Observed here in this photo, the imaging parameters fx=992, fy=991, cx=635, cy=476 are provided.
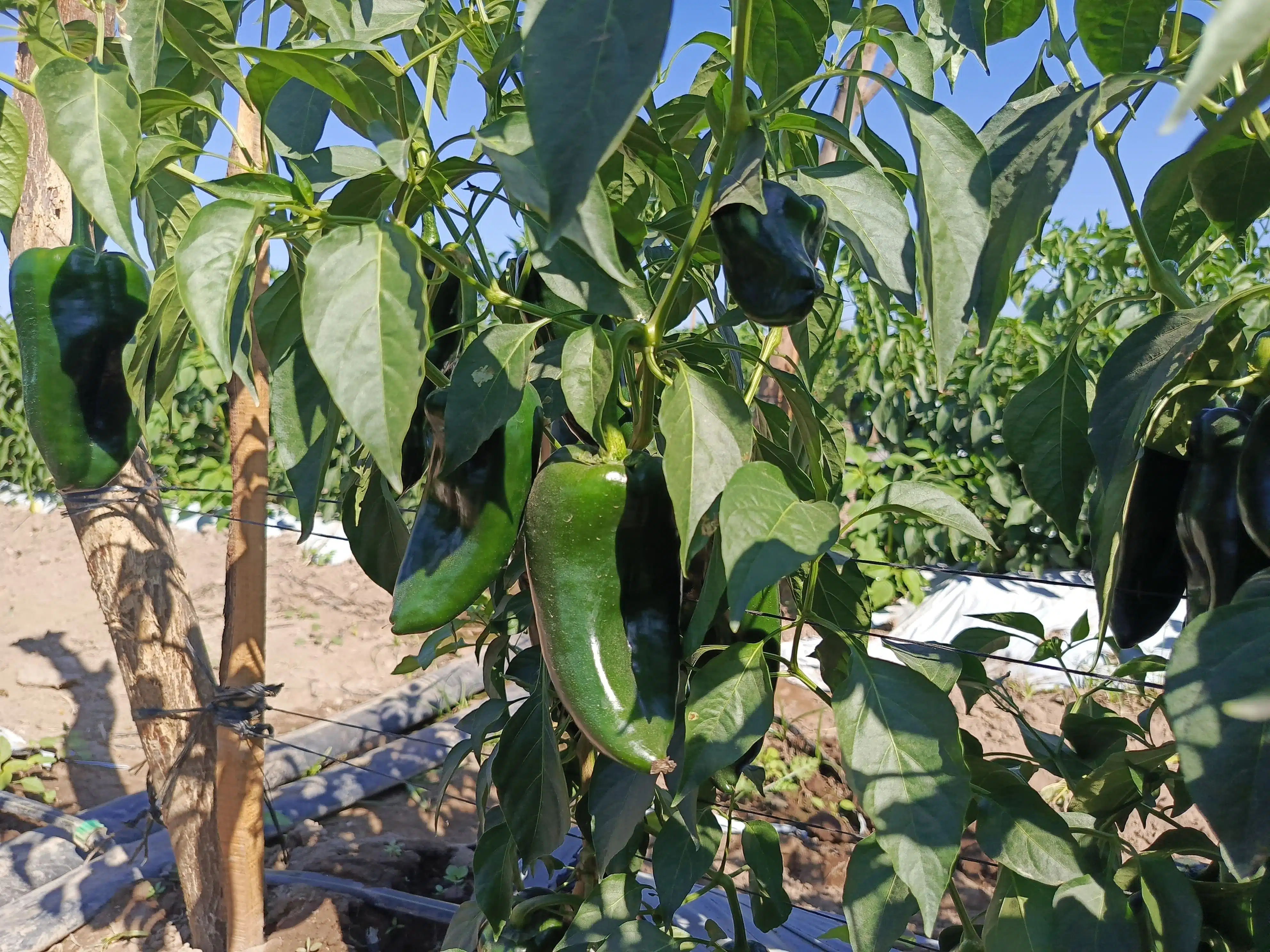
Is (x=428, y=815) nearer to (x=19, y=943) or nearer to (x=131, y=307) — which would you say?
(x=19, y=943)

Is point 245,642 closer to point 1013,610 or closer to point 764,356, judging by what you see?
point 764,356

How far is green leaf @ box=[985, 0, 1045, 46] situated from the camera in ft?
2.09

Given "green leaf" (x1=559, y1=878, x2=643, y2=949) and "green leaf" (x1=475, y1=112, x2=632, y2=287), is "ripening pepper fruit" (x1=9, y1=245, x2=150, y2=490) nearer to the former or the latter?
"green leaf" (x1=475, y1=112, x2=632, y2=287)

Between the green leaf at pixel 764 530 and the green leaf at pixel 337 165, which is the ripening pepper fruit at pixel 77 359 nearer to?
the green leaf at pixel 337 165

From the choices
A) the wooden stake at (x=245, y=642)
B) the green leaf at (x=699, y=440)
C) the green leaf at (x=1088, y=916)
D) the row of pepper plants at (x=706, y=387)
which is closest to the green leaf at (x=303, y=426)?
the row of pepper plants at (x=706, y=387)

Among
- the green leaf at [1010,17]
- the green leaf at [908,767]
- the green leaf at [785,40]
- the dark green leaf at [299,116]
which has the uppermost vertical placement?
the green leaf at [1010,17]

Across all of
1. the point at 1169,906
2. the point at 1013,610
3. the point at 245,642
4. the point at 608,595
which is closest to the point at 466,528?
the point at 608,595

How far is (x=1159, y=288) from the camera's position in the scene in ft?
1.97

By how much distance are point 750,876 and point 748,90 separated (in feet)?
2.56

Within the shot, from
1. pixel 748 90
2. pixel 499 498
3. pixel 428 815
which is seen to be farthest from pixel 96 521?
pixel 428 815

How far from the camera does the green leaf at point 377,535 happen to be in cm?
83

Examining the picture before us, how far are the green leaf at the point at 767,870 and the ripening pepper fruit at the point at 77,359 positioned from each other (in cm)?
64

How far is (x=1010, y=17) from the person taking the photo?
25.2 inches

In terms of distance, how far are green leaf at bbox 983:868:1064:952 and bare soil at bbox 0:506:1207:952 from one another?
26 cm
